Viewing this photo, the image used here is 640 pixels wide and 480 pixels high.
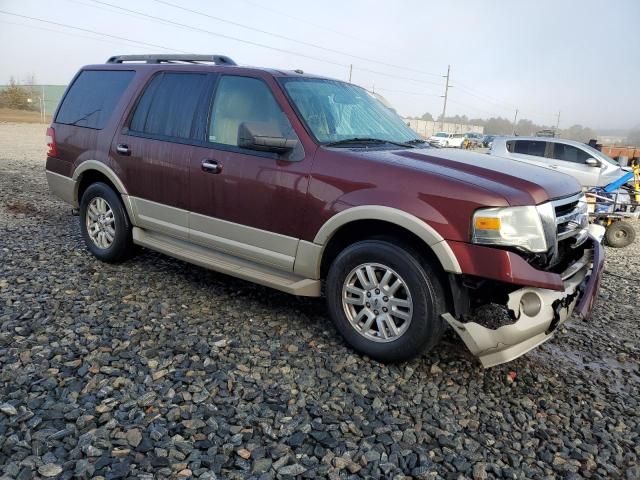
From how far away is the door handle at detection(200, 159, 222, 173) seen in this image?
13.5 feet

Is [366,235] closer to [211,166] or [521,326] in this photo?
[521,326]

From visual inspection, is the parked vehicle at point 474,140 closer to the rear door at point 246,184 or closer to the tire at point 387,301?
the rear door at point 246,184

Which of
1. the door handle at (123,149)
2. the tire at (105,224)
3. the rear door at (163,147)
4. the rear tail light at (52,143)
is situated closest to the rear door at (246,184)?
the rear door at (163,147)

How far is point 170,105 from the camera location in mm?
4629

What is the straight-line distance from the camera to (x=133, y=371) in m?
3.23

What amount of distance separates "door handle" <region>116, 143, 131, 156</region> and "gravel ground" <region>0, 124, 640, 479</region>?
1.26 m

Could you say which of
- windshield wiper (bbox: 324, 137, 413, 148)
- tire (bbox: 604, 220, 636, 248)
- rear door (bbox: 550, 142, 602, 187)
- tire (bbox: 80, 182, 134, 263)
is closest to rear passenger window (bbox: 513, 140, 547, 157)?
rear door (bbox: 550, 142, 602, 187)

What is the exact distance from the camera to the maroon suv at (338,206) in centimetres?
309

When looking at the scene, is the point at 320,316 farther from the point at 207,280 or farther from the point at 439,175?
the point at 439,175

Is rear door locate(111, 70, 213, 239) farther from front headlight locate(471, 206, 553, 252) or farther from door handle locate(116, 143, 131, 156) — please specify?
front headlight locate(471, 206, 553, 252)

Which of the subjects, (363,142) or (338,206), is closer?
(338,206)

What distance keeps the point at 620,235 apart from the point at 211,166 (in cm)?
794

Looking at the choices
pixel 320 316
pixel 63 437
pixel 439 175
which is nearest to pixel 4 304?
pixel 63 437

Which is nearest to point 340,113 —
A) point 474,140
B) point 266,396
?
point 266,396
